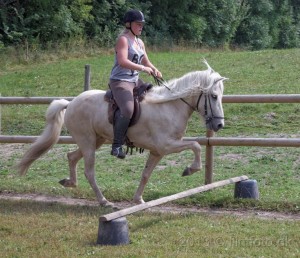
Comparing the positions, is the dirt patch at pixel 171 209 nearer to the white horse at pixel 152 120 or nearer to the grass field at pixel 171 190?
the grass field at pixel 171 190

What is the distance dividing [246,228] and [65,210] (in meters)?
2.49

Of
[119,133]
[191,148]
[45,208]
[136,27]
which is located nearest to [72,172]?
[45,208]

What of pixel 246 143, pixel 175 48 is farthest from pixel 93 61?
pixel 246 143

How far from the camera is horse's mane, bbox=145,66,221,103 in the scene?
912 cm

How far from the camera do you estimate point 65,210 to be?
945 cm

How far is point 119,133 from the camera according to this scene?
363 inches

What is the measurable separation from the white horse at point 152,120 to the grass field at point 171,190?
72 cm

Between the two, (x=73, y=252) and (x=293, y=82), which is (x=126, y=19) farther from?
(x=293, y=82)

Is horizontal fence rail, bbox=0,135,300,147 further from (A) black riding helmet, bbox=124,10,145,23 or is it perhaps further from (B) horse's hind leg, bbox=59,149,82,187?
(A) black riding helmet, bbox=124,10,145,23

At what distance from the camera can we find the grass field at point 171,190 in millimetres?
7484

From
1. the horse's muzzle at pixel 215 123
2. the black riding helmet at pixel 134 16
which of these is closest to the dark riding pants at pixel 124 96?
the black riding helmet at pixel 134 16

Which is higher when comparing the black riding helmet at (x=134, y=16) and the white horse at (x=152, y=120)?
the black riding helmet at (x=134, y=16)

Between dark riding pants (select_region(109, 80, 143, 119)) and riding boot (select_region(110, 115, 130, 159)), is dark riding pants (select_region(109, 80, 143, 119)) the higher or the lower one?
the higher one

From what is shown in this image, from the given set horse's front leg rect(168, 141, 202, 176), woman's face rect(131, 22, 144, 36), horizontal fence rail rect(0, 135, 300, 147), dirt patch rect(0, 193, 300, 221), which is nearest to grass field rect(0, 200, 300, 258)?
dirt patch rect(0, 193, 300, 221)
